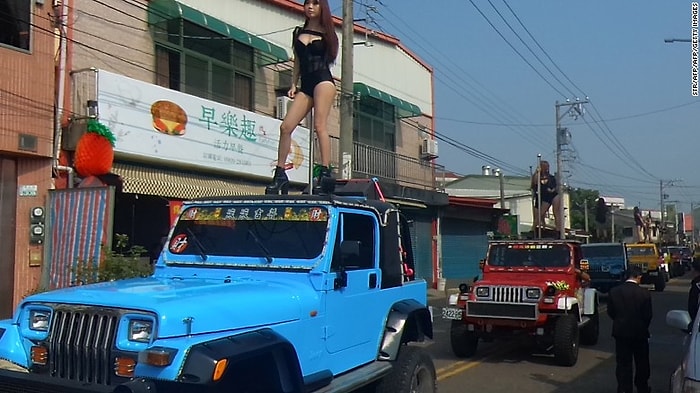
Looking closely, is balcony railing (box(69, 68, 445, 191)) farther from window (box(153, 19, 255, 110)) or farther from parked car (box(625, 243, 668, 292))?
parked car (box(625, 243, 668, 292))

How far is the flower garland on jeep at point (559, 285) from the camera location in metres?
11.5

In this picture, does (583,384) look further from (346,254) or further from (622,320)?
(346,254)

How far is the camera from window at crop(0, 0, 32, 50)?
12453mm

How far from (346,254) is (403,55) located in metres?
21.8

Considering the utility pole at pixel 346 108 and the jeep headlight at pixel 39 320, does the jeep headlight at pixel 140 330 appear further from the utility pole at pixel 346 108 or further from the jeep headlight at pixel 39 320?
A: the utility pole at pixel 346 108

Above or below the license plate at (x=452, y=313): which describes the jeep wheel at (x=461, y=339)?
below

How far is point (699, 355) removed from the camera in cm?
566

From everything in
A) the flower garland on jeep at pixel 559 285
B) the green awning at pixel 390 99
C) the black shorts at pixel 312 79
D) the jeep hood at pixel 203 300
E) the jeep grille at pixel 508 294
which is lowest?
the jeep grille at pixel 508 294

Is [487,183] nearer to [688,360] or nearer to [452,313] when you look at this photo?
[452,313]

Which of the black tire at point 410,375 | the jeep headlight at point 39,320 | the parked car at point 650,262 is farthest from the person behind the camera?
the parked car at point 650,262

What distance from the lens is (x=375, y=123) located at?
24.8 meters

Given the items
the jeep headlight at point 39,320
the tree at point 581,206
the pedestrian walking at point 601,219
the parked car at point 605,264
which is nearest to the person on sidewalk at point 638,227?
the pedestrian walking at point 601,219

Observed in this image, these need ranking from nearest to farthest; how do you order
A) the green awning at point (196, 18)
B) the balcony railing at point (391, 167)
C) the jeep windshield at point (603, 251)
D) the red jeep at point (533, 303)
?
the red jeep at point (533, 303), the green awning at point (196, 18), the balcony railing at point (391, 167), the jeep windshield at point (603, 251)

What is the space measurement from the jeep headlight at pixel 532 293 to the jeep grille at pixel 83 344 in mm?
8141
